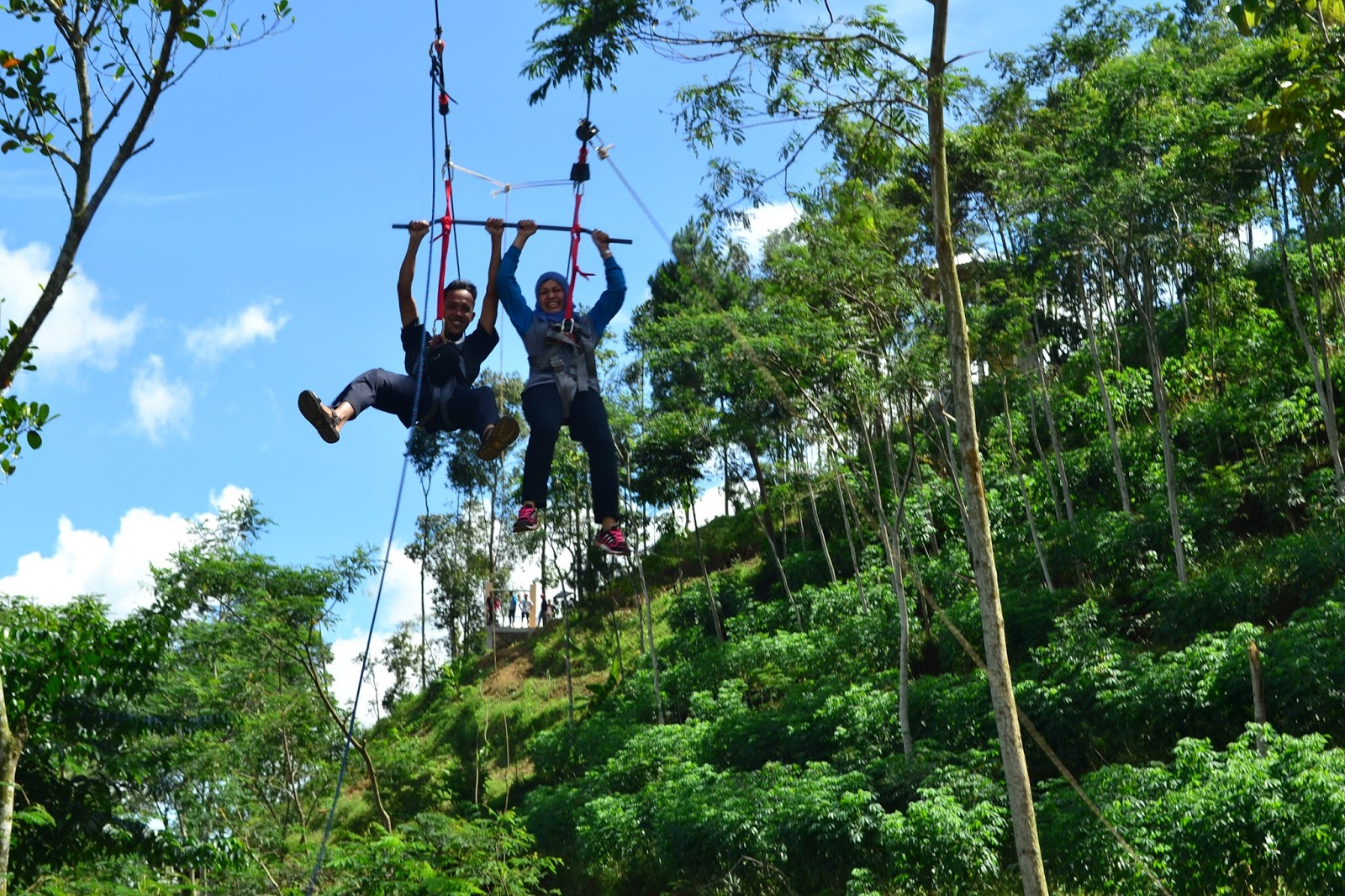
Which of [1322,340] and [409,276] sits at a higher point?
[1322,340]

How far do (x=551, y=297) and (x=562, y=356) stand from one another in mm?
287

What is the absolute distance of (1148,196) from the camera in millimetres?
15227

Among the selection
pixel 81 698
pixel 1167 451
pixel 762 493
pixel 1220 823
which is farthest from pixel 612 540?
pixel 762 493

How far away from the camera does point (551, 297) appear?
6.09 meters

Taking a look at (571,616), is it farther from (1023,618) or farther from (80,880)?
(80,880)

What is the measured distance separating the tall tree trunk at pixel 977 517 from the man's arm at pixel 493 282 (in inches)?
99.1

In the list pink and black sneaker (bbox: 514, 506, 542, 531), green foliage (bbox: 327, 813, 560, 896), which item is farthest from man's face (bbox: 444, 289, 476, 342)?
green foliage (bbox: 327, 813, 560, 896)

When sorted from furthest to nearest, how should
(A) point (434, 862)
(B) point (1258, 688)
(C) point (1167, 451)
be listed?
(C) point (1167, 451) < (A) point (434, 862) < (B) point (1258, 688)

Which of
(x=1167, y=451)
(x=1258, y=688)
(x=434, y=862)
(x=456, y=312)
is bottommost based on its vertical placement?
(x=434, y=862)

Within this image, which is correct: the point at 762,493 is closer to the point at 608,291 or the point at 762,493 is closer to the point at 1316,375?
the point at 1316,375

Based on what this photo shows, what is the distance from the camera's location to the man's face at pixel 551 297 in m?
6.08

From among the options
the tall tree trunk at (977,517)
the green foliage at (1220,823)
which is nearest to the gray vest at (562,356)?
the tall tree trunk at (977,517)

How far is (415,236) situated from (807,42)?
9.42 feet

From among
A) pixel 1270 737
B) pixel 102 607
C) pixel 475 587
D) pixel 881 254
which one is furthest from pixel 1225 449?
pixel 475 587
